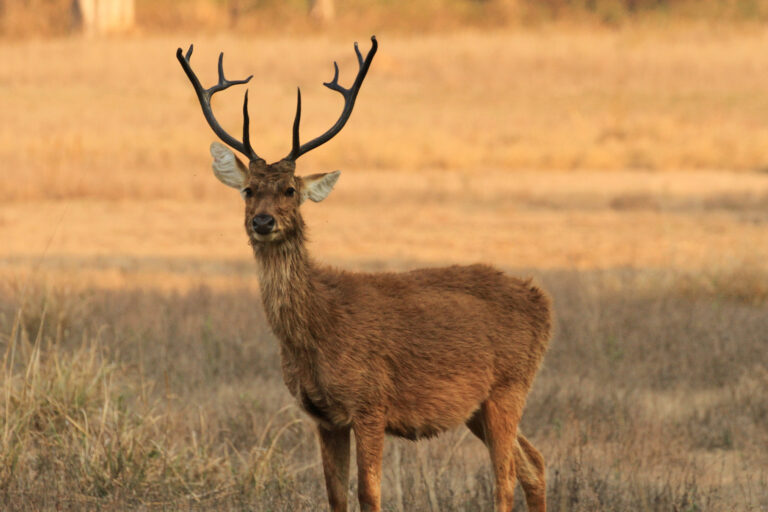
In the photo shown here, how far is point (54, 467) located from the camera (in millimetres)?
8211

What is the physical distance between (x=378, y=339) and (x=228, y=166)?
114cm

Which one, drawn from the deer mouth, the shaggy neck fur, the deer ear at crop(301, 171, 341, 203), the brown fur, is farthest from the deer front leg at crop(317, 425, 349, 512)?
the deer ear at crop(301, 171, 341, 203)

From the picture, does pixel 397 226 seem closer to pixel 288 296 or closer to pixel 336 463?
pixel 336 463

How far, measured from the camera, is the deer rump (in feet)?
21.6

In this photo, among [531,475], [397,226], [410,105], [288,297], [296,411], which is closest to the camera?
[288,297]

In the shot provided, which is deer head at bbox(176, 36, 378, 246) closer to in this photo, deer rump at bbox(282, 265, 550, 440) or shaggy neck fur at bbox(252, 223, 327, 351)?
shaggy neck fur at bbox(252, 223, 327, 351)

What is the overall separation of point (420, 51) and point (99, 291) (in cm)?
2541

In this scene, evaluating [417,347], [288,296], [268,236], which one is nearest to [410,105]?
[417,347]

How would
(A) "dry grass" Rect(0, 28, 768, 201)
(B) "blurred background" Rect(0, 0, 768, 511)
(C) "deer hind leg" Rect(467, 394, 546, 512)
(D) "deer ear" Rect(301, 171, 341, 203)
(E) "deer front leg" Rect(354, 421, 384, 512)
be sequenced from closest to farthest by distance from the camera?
1. (E) "deer front leg" Rect(354, 421, 384, 512)
2. (D) "deer ear" Rect(301, 171, 341, 203)
3. (C) "deer hind leg" Rect(467, 394, 546, 512)
4. (B) "blurred background" Rect(0, 0, 768, 511)
5. (A) "dry grass" Rect(0, 28, 768, 201)

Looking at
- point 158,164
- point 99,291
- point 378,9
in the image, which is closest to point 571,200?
point 158,164

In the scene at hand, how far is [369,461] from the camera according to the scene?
259 inches

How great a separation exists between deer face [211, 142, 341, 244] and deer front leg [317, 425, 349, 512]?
1.04 meters

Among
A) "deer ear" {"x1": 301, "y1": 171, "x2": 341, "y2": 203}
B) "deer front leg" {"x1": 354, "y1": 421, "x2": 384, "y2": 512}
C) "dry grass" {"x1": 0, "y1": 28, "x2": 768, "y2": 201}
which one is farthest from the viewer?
"dry grass" {"x1": 0, "y1": 28, "x2": 768, "y2": 201}

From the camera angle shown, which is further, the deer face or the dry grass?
the dry grass
